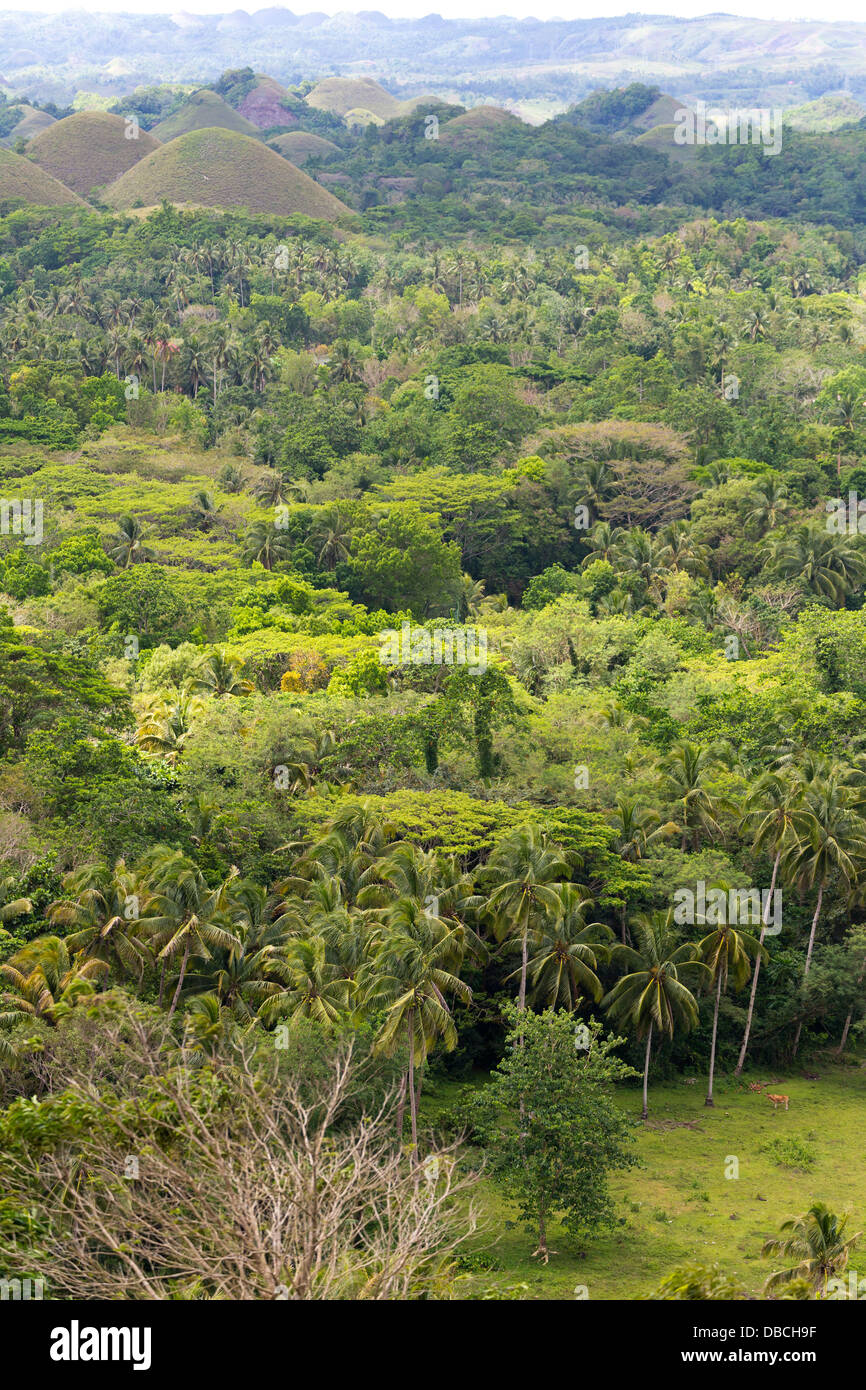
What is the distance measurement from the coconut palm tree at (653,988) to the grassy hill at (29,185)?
131758mm

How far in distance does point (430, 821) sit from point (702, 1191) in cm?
1267

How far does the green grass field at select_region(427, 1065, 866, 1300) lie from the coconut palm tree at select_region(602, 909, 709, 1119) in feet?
7.29

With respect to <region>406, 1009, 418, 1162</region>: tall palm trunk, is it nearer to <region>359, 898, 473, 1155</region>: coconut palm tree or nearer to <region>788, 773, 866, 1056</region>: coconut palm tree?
<region>359, 898, 473, 1155</region>: coconut palm tree

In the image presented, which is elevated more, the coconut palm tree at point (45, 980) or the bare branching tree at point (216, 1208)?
the bare branching tree at point (216, 1208)

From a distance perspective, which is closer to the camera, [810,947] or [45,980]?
[45,980]

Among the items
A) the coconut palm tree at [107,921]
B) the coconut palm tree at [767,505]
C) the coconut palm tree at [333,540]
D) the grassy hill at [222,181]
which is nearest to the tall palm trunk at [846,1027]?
the coconut palm tree at [107,921]

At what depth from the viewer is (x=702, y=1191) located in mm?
35156

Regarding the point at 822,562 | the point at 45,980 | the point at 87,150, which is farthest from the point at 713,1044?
the point at 87,150

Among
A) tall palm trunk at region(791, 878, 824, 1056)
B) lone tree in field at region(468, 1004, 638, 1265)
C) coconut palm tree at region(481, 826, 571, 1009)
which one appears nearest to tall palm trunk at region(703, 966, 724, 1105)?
tall palm trunk at region(791, 878, 824, 1056)

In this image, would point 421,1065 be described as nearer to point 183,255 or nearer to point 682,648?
point 682,648

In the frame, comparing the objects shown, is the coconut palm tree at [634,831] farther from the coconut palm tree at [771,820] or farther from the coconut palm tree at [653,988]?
the coconut palm tree at [653,988]

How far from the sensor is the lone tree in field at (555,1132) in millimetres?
32188

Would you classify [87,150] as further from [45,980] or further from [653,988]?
[45,980]

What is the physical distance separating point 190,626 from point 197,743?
1734 cm
